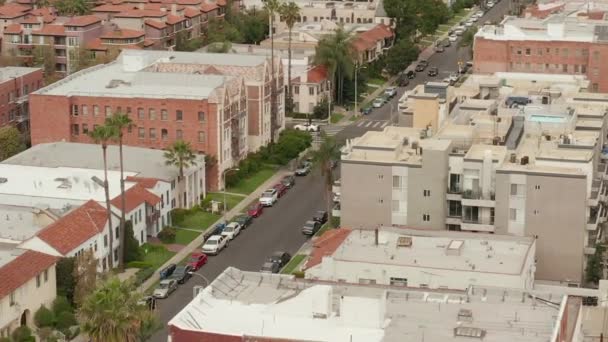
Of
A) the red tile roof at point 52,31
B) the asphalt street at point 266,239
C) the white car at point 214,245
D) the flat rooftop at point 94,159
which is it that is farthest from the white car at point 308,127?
the white car at point 214,245

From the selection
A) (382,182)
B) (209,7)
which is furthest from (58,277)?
(209,7)

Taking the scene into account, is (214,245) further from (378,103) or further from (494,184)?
(378,103)

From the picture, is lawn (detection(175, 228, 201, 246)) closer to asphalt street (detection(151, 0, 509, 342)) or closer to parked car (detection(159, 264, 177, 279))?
asphalt street (detection(151, 0, 509, 342))

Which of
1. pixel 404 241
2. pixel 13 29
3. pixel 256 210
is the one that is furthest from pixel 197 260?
pixel 13 29

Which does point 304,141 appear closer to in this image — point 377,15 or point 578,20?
point 578,20

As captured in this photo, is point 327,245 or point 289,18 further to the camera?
point 289,18

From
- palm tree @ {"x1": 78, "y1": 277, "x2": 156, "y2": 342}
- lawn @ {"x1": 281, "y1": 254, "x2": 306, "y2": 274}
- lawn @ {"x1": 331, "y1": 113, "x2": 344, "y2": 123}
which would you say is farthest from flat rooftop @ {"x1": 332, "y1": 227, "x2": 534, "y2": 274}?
lawn @ {"x1": 331, "y1": 113, "x2": 344, "y2": 123}
